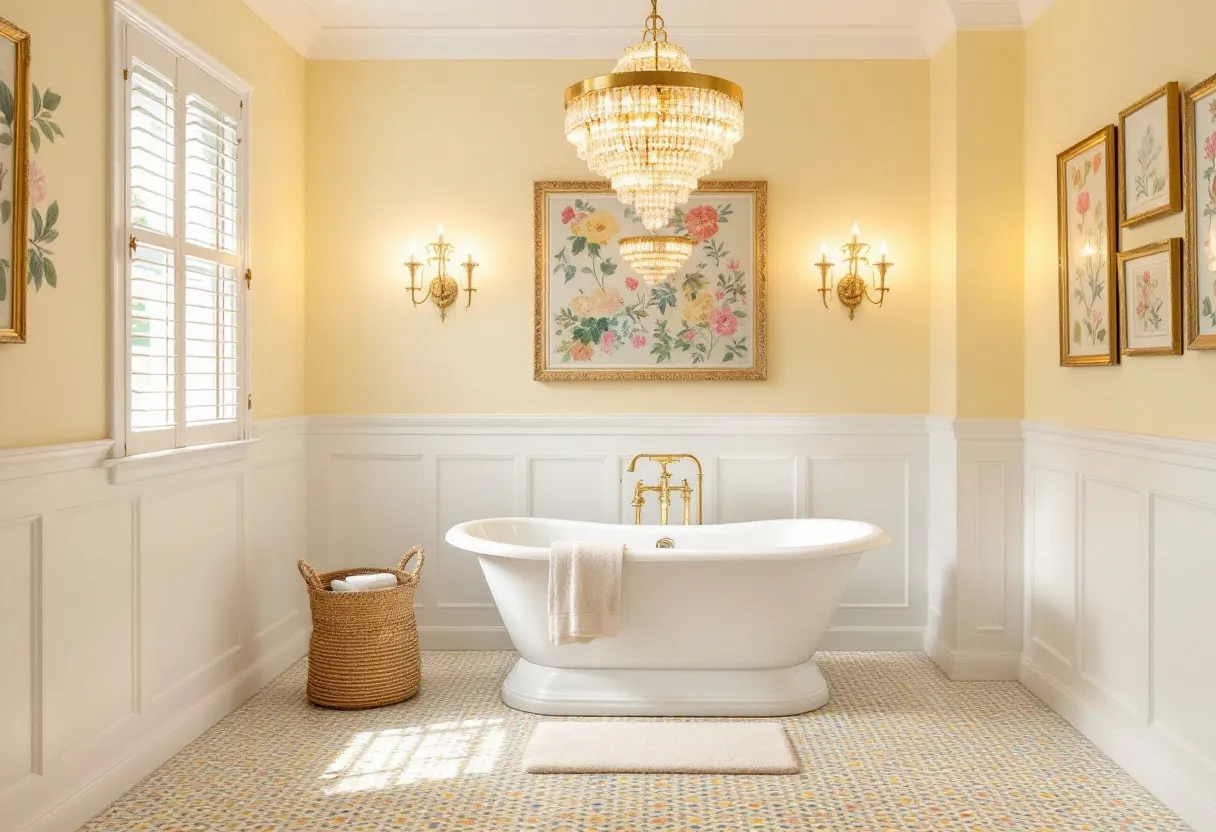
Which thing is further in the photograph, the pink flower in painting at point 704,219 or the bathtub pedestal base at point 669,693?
the pink flower in painting at point 704,219

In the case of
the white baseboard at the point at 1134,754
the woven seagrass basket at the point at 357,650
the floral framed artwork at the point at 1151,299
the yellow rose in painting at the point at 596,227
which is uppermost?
the yellow rose in painting at the point at 596,227

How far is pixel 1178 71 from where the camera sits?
286cm

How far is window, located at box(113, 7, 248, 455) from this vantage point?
2984mm

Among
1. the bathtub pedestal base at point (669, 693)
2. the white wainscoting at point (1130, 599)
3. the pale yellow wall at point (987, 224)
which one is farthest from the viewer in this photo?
the pale yellow wall at point (987, 224)

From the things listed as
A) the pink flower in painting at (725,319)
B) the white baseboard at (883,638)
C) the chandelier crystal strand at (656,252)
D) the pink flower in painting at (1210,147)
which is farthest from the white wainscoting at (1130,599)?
the chandelier crystal strand at (656,252)

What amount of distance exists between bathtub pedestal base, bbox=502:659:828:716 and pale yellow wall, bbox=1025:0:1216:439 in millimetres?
1427

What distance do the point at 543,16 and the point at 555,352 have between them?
4.73ft

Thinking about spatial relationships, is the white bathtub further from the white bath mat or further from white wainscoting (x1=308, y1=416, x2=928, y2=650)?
white wainscoting (x1=308, y1=416, x2=928, y2=650)

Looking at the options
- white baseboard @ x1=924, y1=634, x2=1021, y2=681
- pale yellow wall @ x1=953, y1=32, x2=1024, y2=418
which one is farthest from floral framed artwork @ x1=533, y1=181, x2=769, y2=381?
white baseboard @ x1=924, y1=634, x2=1021, y2=681

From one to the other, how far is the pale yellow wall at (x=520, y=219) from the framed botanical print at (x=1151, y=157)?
1334 millimetres

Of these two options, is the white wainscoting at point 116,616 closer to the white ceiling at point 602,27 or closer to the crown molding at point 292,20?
the crown molding at point 292,20

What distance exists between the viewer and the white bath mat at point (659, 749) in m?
3.11

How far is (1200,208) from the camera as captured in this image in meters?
2.73

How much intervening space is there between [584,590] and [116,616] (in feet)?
4.81
